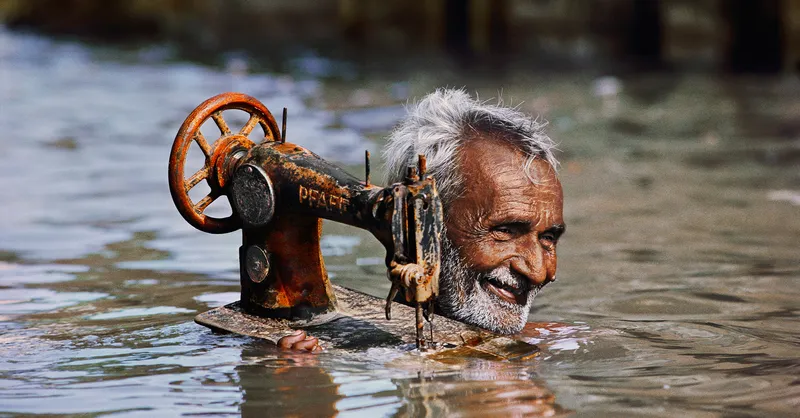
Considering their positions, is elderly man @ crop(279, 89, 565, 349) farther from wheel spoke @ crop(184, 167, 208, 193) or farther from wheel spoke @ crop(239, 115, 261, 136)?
wheel spoke @ crop(184, 167, 208, 193)

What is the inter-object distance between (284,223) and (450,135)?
72 cm

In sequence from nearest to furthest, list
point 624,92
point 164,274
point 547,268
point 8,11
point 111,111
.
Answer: point 547,268
point 164,274
point 111,111
point 624,92
point 8,11

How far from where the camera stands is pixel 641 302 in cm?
566

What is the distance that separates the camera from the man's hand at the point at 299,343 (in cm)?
432

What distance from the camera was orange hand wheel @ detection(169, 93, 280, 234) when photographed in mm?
4402

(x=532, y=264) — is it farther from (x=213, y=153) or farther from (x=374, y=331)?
(x=213, y=153)

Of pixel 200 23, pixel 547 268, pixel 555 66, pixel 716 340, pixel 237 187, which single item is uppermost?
pixel 200 23

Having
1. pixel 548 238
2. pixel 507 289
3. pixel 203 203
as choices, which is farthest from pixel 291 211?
pixel 548 238

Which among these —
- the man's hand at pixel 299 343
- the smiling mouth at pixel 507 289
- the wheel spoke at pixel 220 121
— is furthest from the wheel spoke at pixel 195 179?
the smiling mouth at pixel 507 289

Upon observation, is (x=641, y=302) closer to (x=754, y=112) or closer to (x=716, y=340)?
(x=716, y=340)

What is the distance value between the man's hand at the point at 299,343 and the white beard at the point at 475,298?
56cm

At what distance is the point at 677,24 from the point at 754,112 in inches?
217

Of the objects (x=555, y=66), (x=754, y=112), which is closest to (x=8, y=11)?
(x=555, y=66)

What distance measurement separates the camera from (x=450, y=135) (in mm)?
4777
